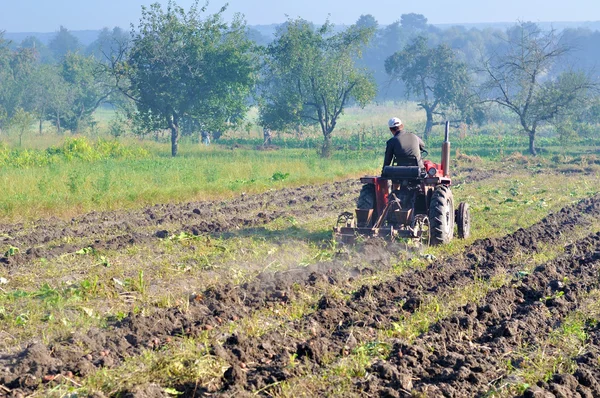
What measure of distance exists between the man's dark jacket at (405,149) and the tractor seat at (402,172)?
18 centimetres

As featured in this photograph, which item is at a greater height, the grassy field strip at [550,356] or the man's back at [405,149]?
the man's back at [405,149]

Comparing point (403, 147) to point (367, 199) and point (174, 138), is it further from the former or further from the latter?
point (174, 138)

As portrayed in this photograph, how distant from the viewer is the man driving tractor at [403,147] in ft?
39.5

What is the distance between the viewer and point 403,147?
1205 centimetres

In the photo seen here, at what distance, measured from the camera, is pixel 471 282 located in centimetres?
985

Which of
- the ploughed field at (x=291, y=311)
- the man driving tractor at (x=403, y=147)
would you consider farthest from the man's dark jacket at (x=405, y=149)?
the ploughed field at (x=291, y=311)

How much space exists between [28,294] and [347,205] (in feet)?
31.4

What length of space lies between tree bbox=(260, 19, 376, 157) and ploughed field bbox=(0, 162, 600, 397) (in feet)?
67.5

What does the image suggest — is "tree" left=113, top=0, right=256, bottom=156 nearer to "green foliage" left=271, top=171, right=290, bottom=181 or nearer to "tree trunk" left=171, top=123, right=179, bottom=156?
"tree trunk" left=171, top=123, right=179, bottom=156

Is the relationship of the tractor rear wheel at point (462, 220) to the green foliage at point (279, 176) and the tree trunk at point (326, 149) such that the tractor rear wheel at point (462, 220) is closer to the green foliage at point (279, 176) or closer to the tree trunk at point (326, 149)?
the green foliage at point (279, 176)

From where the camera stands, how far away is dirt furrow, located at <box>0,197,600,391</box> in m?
6.50

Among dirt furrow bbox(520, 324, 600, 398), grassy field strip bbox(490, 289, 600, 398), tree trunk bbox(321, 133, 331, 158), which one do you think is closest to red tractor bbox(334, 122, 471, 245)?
grassy field strip bbox(490, 289, 600, 398)

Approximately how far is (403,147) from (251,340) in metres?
5.77

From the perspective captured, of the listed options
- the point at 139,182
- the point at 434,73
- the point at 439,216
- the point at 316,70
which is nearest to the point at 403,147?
the point at 439,216
